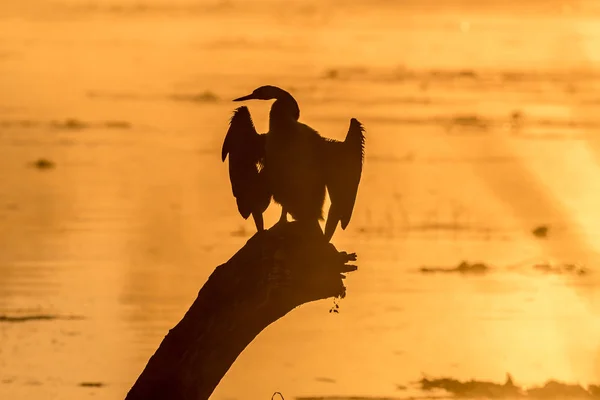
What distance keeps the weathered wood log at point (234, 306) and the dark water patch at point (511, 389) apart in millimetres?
1833

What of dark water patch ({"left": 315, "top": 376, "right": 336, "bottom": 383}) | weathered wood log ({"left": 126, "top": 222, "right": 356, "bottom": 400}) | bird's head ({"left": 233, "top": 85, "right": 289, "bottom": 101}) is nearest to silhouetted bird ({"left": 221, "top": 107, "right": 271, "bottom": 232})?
bird's head ({"left": 233, "top": 85, "right": 289, "bottom": 101})

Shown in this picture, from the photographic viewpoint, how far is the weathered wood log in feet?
10.8

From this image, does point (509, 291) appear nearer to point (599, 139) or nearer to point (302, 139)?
point (599, 139)

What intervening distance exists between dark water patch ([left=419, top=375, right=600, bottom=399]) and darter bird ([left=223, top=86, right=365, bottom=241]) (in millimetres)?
1505

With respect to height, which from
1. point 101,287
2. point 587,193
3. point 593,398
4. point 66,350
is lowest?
point 593,398

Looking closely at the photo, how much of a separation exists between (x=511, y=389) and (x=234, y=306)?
2.33 meters

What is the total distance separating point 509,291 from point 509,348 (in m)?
0.35

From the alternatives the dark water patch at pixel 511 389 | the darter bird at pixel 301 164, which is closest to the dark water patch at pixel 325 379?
the dark water patch at pixel 511 389

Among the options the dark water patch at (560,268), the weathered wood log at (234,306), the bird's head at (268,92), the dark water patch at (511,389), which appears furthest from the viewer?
the dark water patch at (560,268)

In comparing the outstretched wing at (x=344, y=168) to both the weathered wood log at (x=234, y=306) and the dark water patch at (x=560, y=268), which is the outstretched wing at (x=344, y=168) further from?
the dark water patch at (x=560, y=268)

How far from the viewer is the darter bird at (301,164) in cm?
389

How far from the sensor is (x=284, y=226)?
11.8ft

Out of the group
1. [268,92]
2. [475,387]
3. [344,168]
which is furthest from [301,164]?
[475,387]

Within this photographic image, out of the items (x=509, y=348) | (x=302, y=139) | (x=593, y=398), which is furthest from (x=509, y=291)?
(x=302, y=139)
